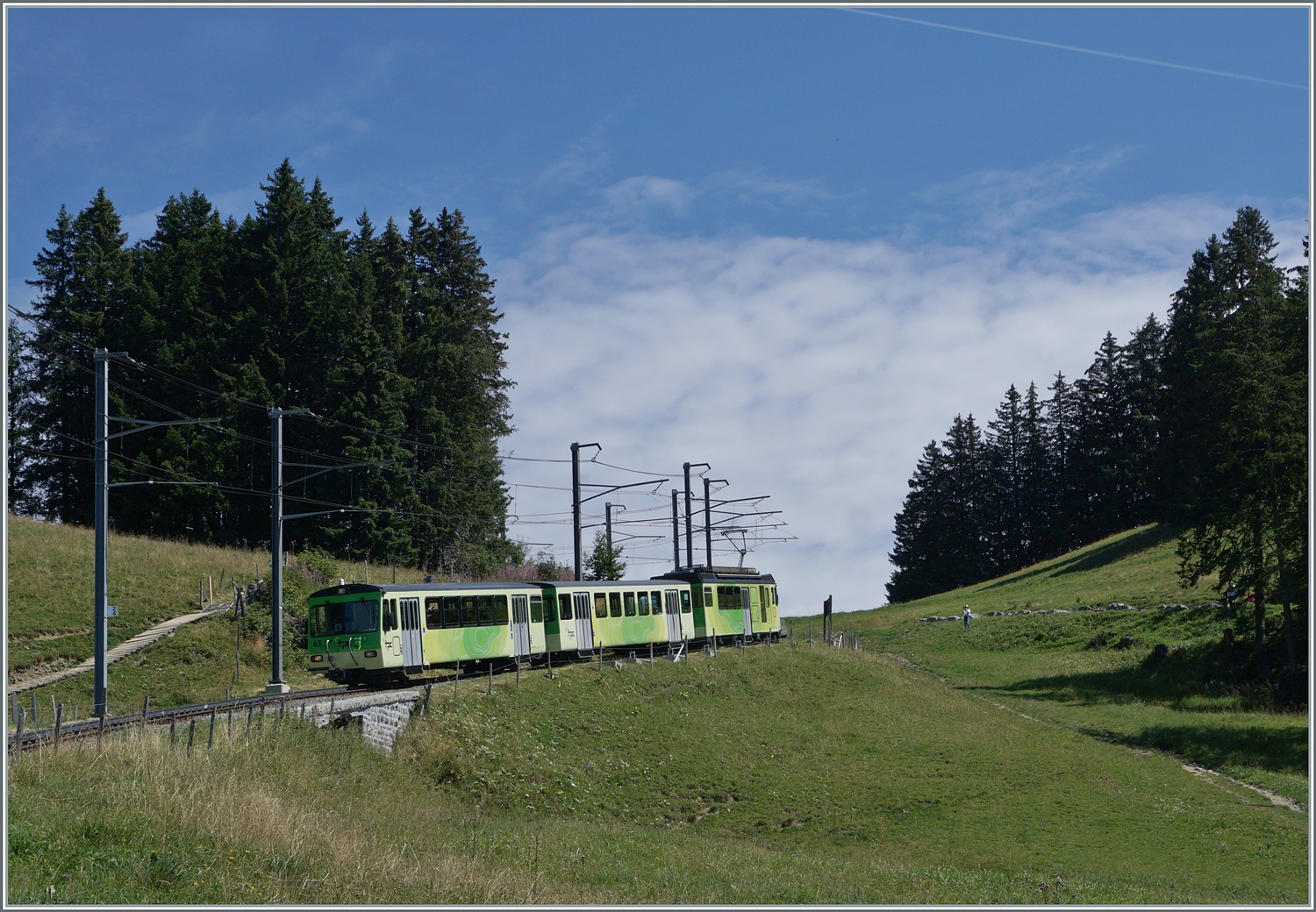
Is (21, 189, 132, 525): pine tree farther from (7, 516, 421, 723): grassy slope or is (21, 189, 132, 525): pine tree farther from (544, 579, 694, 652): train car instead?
(544, 579, 694, 652): train car

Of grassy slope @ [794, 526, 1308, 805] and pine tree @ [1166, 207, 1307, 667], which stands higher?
pine tree @ [1166, 207, 1307, 667]

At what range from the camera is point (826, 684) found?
38.1 m

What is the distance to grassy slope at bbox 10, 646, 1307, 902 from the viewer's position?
13031 millimetres

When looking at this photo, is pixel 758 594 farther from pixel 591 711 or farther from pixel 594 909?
pixel 594 909

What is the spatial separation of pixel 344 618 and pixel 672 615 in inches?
644

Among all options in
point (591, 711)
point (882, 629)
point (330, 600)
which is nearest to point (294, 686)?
point (330, 600)

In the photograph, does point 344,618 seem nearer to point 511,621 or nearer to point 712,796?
point 511,621

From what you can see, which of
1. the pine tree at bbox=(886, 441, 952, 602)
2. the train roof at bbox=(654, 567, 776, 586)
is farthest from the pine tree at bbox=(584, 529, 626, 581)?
the pine tree at bbox=(886, 441, 952, 602)

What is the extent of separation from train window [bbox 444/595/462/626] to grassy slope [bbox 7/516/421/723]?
22.3 feet

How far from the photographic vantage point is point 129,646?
35.5 metres

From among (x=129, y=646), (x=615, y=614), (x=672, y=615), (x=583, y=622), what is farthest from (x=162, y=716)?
(x=672, y=615)

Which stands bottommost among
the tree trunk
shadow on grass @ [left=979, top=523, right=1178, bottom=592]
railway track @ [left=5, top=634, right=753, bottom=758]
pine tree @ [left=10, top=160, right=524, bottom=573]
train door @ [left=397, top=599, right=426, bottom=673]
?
the tree trunk

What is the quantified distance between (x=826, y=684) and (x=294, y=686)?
1767 cm

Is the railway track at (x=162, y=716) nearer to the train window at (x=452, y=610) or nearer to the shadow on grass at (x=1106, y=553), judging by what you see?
the train window at (x=452, y=610)
